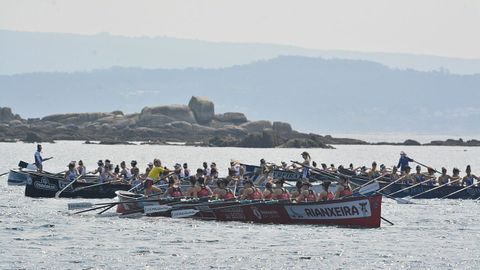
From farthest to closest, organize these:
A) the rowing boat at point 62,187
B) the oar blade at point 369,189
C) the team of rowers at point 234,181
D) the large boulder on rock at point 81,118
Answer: the large boulder on rock at point 81,118, the rowing boat at point 62,187, the oar blade at point 369,189, the team of rowers at point 234,181

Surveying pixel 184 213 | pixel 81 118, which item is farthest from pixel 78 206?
pixel 81 118

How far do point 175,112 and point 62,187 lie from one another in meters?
115

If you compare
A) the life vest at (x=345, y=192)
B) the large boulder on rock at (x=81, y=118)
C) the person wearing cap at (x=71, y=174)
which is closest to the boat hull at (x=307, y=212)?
the life vest at (x=345, y=192)

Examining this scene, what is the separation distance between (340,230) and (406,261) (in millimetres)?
5634

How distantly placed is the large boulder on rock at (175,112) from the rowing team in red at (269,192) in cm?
12232

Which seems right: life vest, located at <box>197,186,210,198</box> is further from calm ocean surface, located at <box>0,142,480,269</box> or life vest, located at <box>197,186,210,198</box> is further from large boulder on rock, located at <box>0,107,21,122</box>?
large boulder on rock, located at <box>0,107,21,122</box>

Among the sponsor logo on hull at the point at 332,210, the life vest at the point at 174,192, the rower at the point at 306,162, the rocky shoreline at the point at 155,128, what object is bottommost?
the sponsor logo on hull at the point at 332,210

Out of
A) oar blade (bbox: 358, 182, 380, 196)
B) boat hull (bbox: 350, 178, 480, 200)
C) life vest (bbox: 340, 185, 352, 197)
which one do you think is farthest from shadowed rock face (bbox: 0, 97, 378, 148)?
life vest (bbox: 340, 185, 352, 197)

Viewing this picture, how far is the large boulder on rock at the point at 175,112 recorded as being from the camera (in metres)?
163

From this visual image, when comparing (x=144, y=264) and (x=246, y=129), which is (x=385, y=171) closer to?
(x=144, y=264)

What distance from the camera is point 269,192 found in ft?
122

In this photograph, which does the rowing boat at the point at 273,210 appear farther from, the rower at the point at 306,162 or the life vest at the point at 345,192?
the rower at the point at 306,162

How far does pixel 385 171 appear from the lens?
55.1 meters

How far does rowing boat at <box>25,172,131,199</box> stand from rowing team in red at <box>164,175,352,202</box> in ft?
28.0
